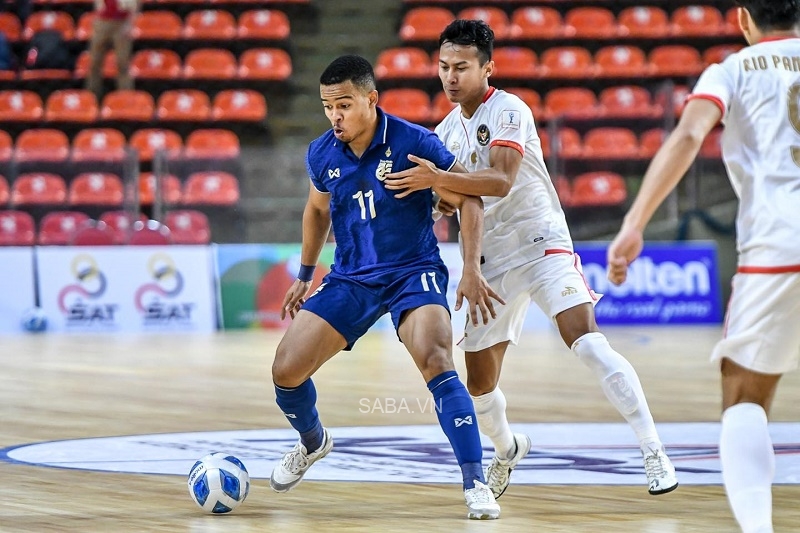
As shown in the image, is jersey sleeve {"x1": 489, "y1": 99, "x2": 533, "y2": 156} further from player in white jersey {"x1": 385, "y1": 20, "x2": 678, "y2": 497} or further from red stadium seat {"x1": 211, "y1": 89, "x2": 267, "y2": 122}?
red stadium seat {"x1": 211, "y1": 89, "x2": 267, "y2": 122}

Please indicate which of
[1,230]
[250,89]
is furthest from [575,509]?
[250,89]

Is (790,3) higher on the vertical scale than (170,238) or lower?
higher

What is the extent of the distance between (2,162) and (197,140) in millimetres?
2895

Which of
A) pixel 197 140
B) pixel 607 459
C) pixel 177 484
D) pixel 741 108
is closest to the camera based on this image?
pixel 741 108

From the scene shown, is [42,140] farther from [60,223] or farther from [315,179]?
[315,179]

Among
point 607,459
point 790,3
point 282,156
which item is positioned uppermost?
point 790,3

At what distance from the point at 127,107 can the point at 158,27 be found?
1.87 metres

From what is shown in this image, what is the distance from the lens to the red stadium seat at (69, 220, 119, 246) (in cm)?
1480

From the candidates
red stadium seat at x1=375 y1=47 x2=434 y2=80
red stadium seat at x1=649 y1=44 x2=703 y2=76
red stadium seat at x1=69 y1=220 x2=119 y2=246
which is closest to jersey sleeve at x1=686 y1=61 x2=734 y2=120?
red stadium seat at x1=69 y1=220 x2=119 y2=246

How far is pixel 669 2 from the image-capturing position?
19.6 metres

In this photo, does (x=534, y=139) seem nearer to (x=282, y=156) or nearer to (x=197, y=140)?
(x=282, y=156)

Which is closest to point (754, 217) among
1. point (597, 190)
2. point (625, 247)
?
point (625, 247)

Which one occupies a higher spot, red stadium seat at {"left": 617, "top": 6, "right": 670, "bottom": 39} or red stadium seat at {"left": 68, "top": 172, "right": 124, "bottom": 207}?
red stadium seat at {"left": 617, "top": 6, "right": 670, "bottom": 39}

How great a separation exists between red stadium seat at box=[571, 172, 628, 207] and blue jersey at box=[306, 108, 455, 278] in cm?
985
